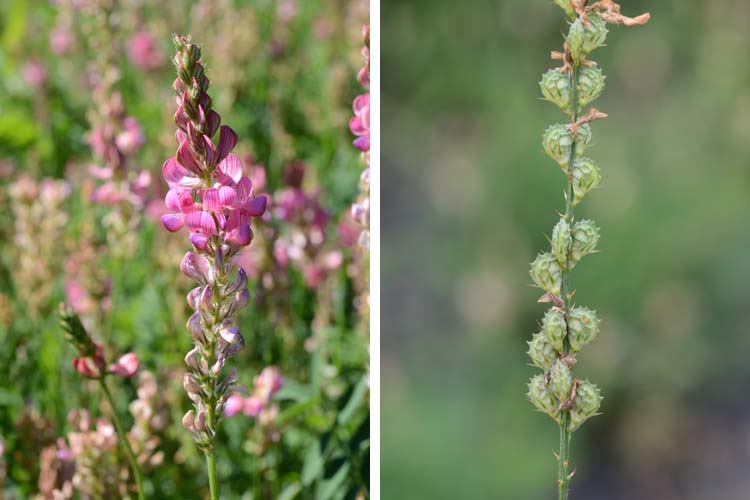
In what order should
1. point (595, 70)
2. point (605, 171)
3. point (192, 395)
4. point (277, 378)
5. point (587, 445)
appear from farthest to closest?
point (605, 171)
point (587, 445)
point (277, 378)
point (192, 395)
point (595, 70)

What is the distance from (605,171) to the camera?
2.92 meters

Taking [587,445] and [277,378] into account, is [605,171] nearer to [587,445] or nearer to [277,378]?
[587,445]

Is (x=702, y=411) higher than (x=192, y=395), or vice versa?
(x=192, y=395)

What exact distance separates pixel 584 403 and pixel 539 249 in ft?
6.92

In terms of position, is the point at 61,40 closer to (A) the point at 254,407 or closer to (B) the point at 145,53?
(B) the point at 145,53

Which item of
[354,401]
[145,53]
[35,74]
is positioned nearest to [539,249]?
[145,53]

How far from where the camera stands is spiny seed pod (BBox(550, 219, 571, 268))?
712 millimetres

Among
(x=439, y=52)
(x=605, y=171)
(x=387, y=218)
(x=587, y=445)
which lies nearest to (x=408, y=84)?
(x=439, y=52)

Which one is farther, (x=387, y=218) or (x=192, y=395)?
(x=387, y=218)

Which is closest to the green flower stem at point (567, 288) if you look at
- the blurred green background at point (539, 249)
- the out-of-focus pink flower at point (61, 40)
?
the blurred green background at point (539, 249)

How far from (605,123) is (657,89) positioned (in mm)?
417

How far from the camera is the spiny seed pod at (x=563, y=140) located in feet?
2.36

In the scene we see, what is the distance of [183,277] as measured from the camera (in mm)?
1534

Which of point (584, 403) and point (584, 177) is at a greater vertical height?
point (584, 177)
